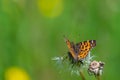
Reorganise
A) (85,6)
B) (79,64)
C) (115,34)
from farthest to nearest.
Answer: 1. (85,6)
2. (115,34)
3. (79,64)

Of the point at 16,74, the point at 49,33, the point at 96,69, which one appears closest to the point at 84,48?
the point at 96,69

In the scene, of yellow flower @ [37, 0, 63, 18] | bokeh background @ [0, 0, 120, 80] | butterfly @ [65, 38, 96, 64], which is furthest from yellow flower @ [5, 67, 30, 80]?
butterfly @ [65, 38, 96, 64]

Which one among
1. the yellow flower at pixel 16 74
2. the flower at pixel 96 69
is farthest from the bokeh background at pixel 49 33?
the flower at pixel 96 69

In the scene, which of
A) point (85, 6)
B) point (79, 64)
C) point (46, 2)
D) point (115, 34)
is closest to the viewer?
point (79, 64)

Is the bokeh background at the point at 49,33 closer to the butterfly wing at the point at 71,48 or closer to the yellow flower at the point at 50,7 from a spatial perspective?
the yellow flower at the point at 50,7

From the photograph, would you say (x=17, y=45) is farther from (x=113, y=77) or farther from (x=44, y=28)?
(x=113, y=77)

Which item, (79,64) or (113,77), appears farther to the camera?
(113,77)

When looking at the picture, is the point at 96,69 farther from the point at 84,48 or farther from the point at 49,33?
the point at 49,33

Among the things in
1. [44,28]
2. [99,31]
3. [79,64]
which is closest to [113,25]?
[99,31]

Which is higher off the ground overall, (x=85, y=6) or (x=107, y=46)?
(x=85, y=6)
